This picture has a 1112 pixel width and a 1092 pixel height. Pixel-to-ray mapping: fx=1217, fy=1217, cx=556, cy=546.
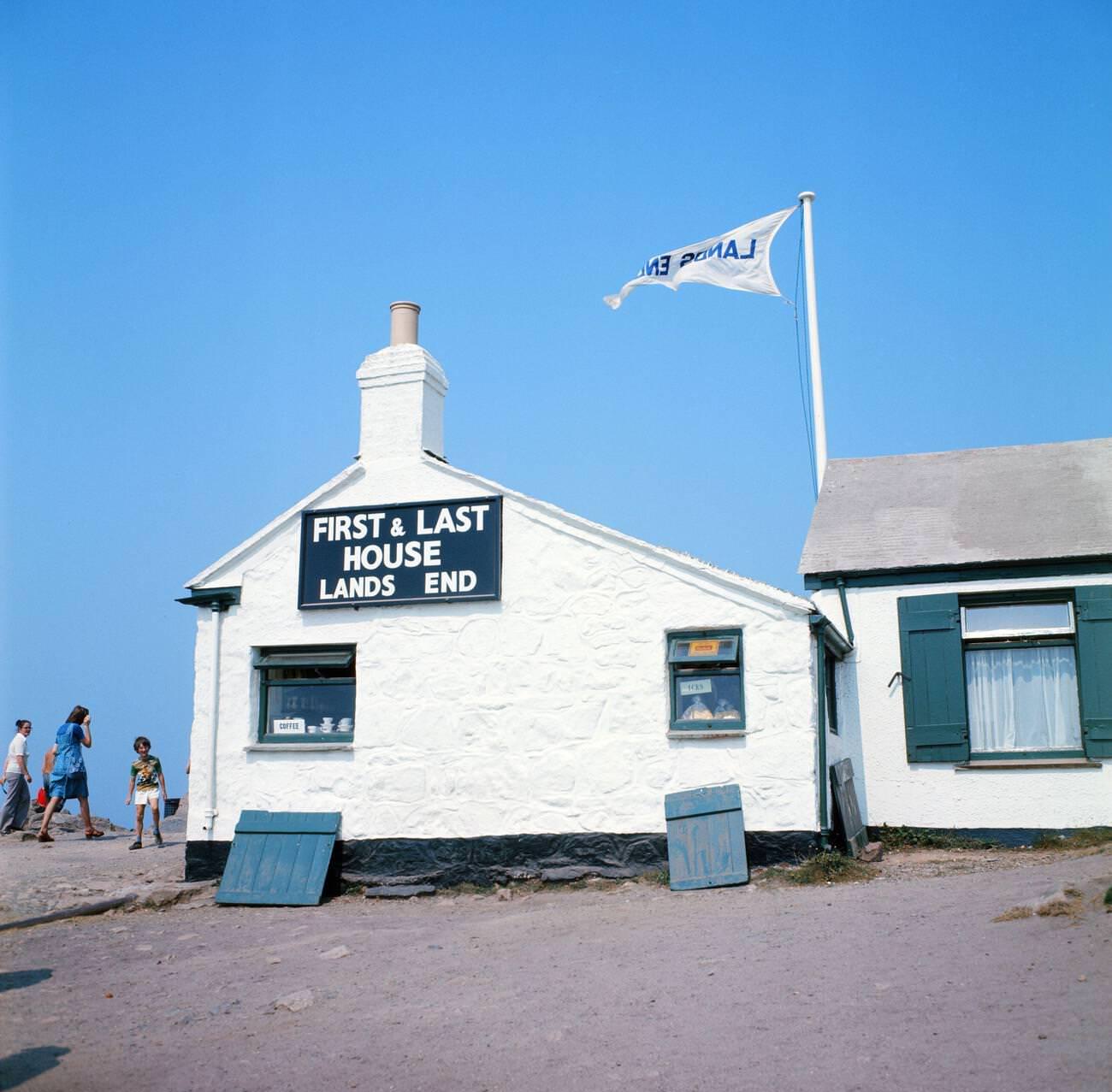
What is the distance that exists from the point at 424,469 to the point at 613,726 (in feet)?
12.3

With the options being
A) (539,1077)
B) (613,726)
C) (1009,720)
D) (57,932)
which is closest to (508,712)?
(613,726)

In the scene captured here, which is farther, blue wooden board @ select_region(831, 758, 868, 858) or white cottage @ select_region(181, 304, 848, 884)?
blue wooden board @ select_region(831, 758, 868, 858)

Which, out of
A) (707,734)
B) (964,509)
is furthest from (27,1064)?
(964,509)

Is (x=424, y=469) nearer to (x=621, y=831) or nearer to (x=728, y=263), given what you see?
(x=621, y=831)

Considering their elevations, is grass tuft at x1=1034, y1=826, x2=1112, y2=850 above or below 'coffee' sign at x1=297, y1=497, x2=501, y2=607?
below

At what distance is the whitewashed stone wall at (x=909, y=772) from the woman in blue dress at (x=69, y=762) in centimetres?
1092

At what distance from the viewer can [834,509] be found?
1596cm

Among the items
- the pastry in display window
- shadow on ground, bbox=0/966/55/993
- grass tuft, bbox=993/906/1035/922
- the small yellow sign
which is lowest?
shadow on ground, bbox=0/966/55/993

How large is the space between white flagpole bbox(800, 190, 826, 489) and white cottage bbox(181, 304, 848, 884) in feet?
15.7

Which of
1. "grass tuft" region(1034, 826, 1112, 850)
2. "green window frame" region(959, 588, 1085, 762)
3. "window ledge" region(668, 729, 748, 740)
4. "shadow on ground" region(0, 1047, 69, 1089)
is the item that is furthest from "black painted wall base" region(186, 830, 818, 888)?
"shadow on ground" region(0, 1047, 69, 1089)

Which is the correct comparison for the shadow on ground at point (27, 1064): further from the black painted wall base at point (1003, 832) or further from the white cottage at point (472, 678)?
the black painted wall base at point (1003, 832)

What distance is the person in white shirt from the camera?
60.1ft

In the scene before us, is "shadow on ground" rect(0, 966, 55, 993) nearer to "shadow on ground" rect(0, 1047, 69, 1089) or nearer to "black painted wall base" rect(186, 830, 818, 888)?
"shadow on ground" rect(0, 1047, 69, 1089)

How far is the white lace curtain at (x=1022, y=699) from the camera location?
1393 cm
